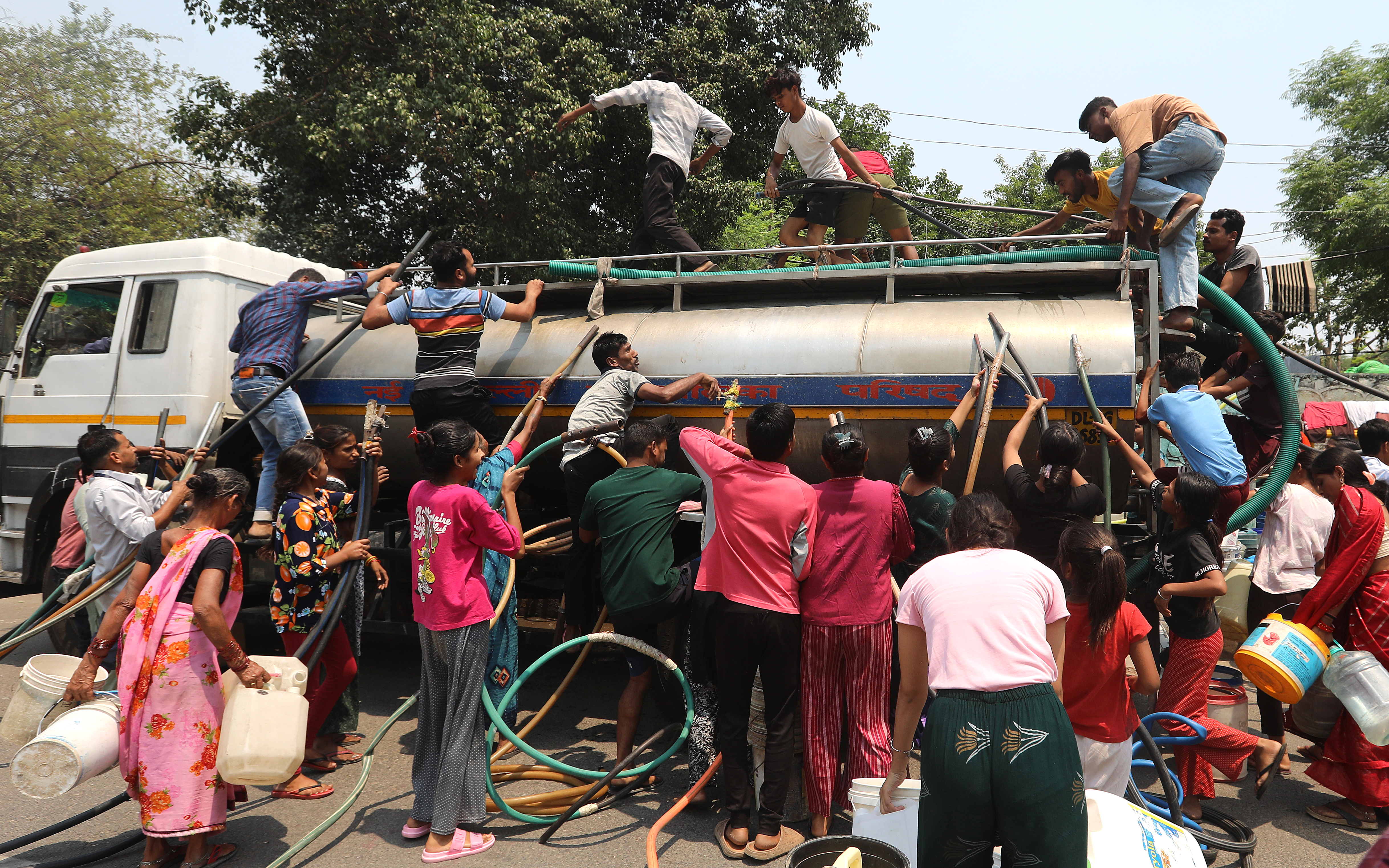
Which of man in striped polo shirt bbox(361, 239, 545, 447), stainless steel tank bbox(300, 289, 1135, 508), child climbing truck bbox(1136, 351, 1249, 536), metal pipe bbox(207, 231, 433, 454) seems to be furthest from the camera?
metal pipe bbox(207, 231, 433, 454)

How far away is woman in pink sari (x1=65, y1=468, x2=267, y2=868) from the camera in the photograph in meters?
3.65

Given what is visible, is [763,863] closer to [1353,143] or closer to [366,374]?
[366,374]

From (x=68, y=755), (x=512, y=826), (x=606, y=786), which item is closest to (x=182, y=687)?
(x=68, y=755)

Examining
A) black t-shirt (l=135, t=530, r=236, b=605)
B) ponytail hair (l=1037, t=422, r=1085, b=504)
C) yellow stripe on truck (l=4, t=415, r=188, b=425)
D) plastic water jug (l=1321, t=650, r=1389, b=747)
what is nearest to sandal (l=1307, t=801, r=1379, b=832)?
plastic water jug (l=1321, t=650, r=1389, b=747)

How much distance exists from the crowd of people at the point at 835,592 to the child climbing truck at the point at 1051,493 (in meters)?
0.02

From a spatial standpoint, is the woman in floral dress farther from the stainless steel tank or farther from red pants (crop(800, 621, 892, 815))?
red pants (crop(800, 621, 892, 815))

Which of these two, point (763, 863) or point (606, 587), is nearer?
point (763, 863)

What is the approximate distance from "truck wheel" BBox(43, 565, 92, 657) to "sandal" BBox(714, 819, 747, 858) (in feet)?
17.2

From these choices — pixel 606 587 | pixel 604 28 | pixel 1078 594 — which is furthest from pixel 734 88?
pixel 1078 594

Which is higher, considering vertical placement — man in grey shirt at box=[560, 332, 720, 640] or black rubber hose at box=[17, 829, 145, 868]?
man in grey shirt at box=[560, 332, 720, 640]

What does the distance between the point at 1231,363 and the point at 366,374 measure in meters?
6.12

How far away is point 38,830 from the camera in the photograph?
13.9ft

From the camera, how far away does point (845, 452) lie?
4.09 meters

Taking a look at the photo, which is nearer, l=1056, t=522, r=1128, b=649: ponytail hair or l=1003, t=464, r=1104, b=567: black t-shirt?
l=1056, t=522, r=1128, b=649: ponytail hair
